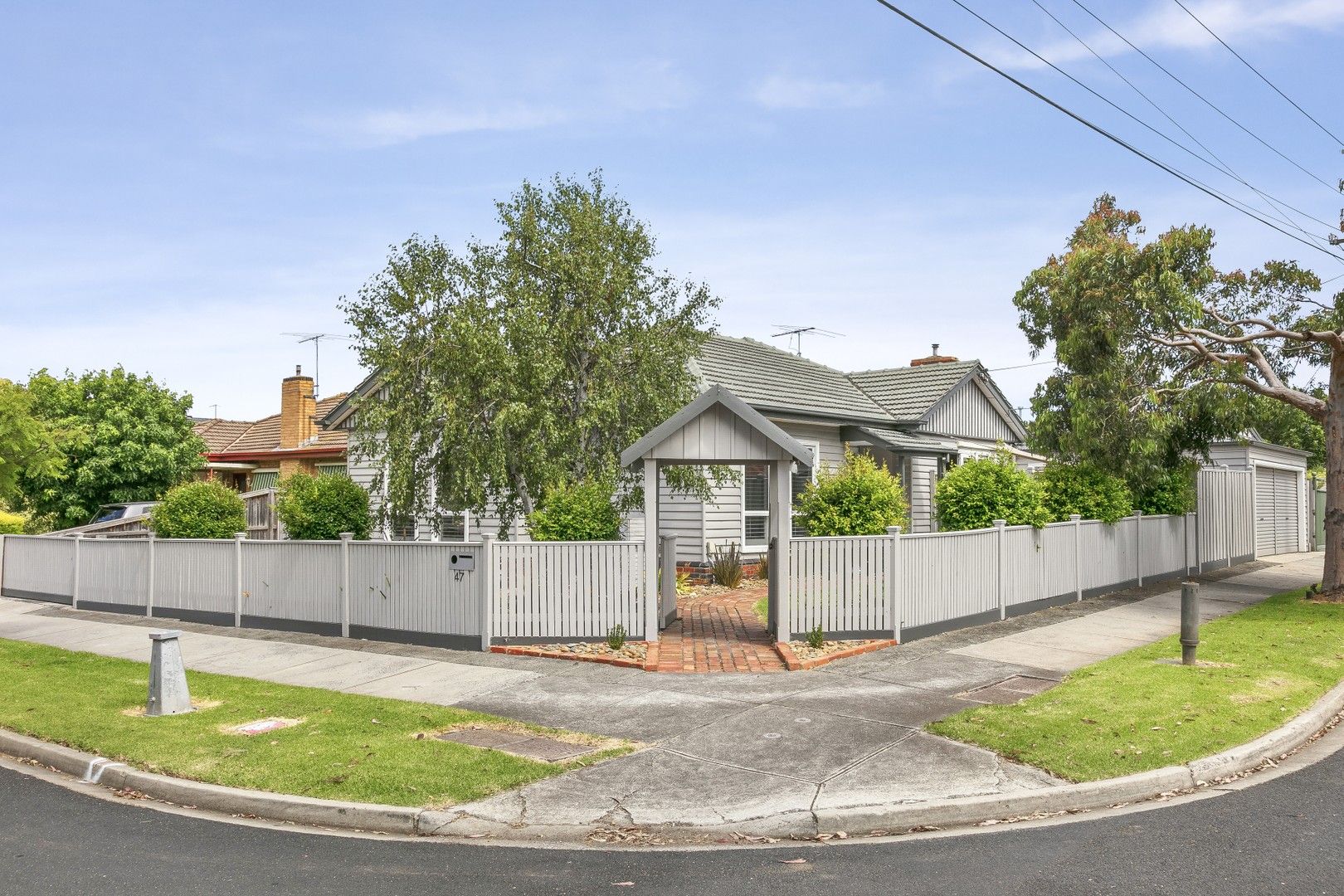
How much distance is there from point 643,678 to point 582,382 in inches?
289

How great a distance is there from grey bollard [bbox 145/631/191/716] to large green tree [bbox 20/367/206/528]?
24915 millimetres

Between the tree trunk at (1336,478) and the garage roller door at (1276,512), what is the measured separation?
9127mm

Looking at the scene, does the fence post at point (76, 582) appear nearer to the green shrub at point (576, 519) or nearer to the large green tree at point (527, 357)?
the large green tree at point (527, 357)

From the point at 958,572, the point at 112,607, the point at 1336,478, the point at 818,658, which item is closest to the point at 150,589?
the point at 112,607

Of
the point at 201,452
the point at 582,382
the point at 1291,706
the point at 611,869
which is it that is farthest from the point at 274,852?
the point at 201,452

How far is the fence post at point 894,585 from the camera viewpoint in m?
12.8

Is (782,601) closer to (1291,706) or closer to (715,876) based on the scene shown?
(1291,706)

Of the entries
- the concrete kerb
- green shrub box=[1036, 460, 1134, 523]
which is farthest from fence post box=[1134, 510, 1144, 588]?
the concrete kerb

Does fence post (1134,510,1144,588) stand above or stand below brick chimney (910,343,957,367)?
below

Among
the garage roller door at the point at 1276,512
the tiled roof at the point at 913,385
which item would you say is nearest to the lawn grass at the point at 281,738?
the tiled roof at the point at 913,385

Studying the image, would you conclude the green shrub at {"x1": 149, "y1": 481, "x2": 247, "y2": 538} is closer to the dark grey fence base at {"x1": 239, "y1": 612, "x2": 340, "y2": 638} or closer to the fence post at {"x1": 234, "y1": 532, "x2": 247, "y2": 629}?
the fence post at {"x1": 234, "y1": 532, "x2": 247, "y2": 629}

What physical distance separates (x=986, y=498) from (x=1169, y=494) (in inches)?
296

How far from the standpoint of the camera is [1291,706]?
936 cm

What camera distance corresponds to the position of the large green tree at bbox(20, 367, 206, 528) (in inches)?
1252
